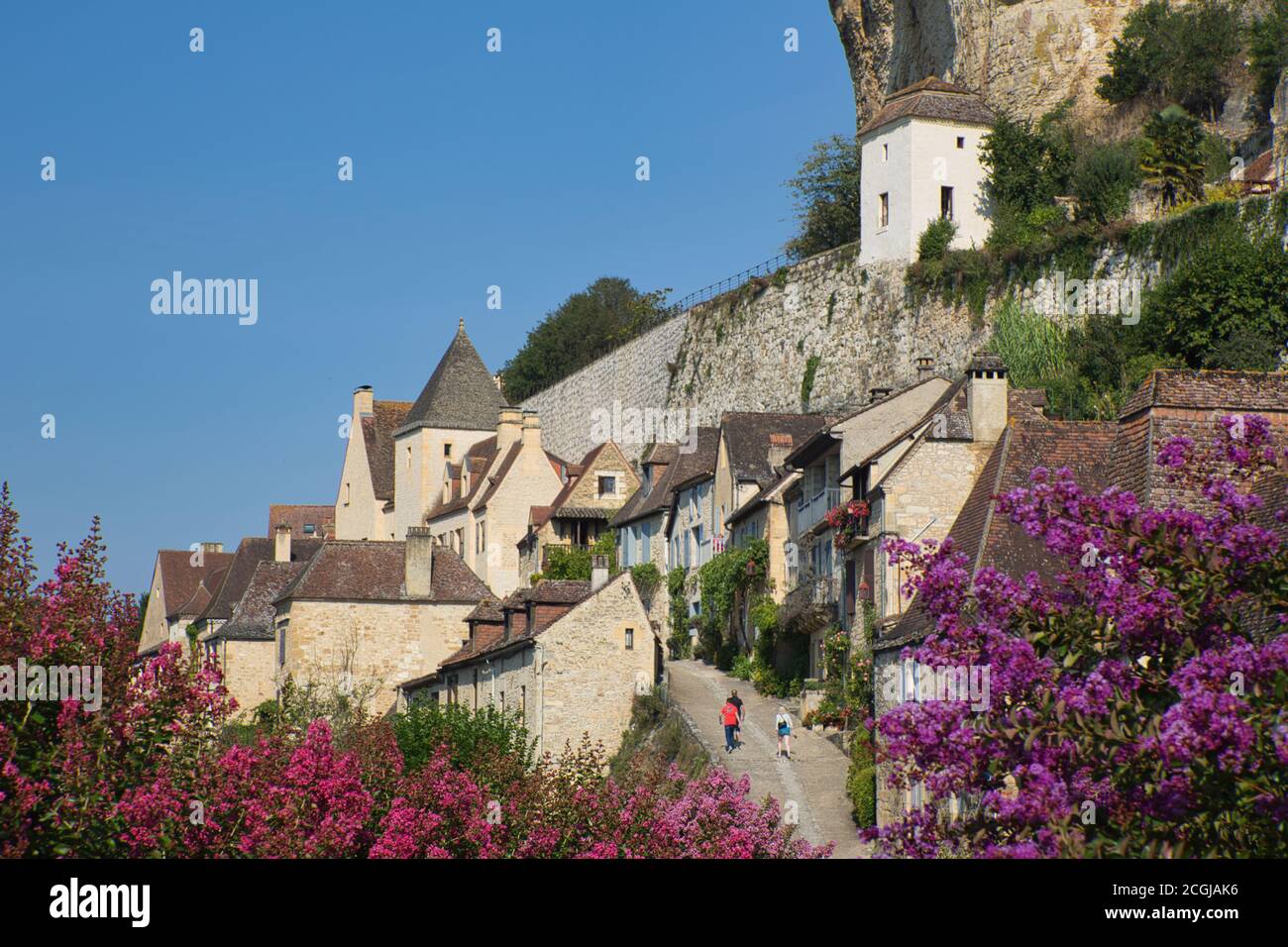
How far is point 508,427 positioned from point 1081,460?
46.2m

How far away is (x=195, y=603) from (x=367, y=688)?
22.7 m

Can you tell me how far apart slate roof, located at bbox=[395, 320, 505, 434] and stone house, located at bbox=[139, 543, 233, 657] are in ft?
30.0

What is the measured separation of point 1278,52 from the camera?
48.2 metres

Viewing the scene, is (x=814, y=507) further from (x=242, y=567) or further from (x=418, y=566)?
(x=242, y=567)

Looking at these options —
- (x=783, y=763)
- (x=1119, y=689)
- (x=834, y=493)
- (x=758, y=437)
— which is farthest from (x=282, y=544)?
(x=1119, y=689)

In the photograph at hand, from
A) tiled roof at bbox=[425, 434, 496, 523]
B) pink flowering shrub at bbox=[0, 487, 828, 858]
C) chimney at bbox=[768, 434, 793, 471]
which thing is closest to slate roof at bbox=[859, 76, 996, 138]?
chimney at bbox=[768, 434, 793, 471]

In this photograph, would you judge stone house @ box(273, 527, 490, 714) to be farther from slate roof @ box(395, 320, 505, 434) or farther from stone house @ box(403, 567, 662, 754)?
slate roof @ box(395, 320, 505, 434)

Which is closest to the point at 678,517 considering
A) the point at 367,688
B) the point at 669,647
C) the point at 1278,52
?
the point at 669,647

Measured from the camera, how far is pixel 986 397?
29.1 metres

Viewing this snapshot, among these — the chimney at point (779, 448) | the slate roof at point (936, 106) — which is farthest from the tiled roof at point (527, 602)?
the slate roof at point (936, 106)

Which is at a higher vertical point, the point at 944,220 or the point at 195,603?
the point at 944,220

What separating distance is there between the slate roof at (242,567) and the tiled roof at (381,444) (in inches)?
317
